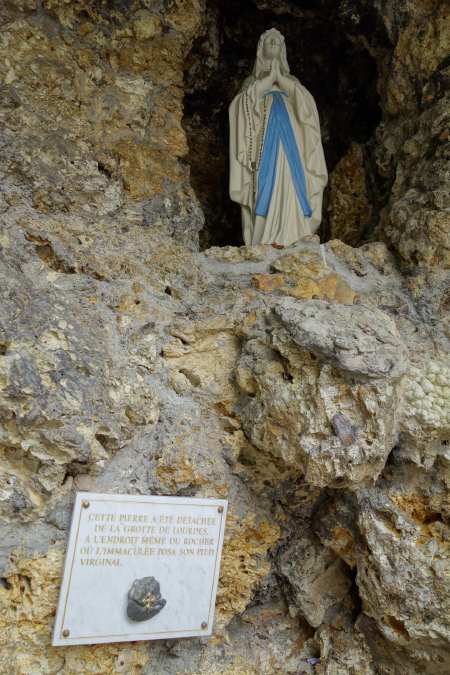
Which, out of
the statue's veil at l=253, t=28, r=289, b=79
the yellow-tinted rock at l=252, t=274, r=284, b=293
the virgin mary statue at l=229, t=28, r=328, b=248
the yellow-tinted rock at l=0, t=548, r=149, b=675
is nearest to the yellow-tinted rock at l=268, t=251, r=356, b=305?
the yellow-tinted rock at l=252, t=274, r=284, b=293

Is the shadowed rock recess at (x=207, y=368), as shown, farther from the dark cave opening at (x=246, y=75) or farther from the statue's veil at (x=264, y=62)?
the dark cave opening at (x=246, y=75)

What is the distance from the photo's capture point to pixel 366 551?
198 centimetres

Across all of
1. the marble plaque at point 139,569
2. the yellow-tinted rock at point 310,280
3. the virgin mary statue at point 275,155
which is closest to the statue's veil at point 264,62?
the virgin mary statue at point 275,155

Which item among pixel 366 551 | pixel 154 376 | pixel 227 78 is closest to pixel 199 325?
pixel 154 376

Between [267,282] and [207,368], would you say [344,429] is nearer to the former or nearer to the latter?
[207,368]

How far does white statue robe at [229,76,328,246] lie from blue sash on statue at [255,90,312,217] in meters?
0.02

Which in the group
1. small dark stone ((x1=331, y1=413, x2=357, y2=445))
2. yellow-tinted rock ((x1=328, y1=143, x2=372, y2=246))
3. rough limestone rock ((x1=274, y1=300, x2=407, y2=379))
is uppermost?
yellow-tinted rock ((x1=328, y1=143, x2=372, y2=246))

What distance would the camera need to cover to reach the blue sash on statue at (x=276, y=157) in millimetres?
2666

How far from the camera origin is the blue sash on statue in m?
2.67

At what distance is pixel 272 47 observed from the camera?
289 centimetres

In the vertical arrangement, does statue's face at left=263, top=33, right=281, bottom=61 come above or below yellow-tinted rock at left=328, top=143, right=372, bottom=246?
above

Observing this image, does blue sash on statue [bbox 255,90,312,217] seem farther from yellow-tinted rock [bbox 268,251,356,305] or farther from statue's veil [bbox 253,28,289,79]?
yellow-tinted rock [bbox 268,251,356,305]

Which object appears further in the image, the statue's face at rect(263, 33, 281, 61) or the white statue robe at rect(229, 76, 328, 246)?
the statue's face at rect(263, 33, 281, 61)

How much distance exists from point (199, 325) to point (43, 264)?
0.56 meters
